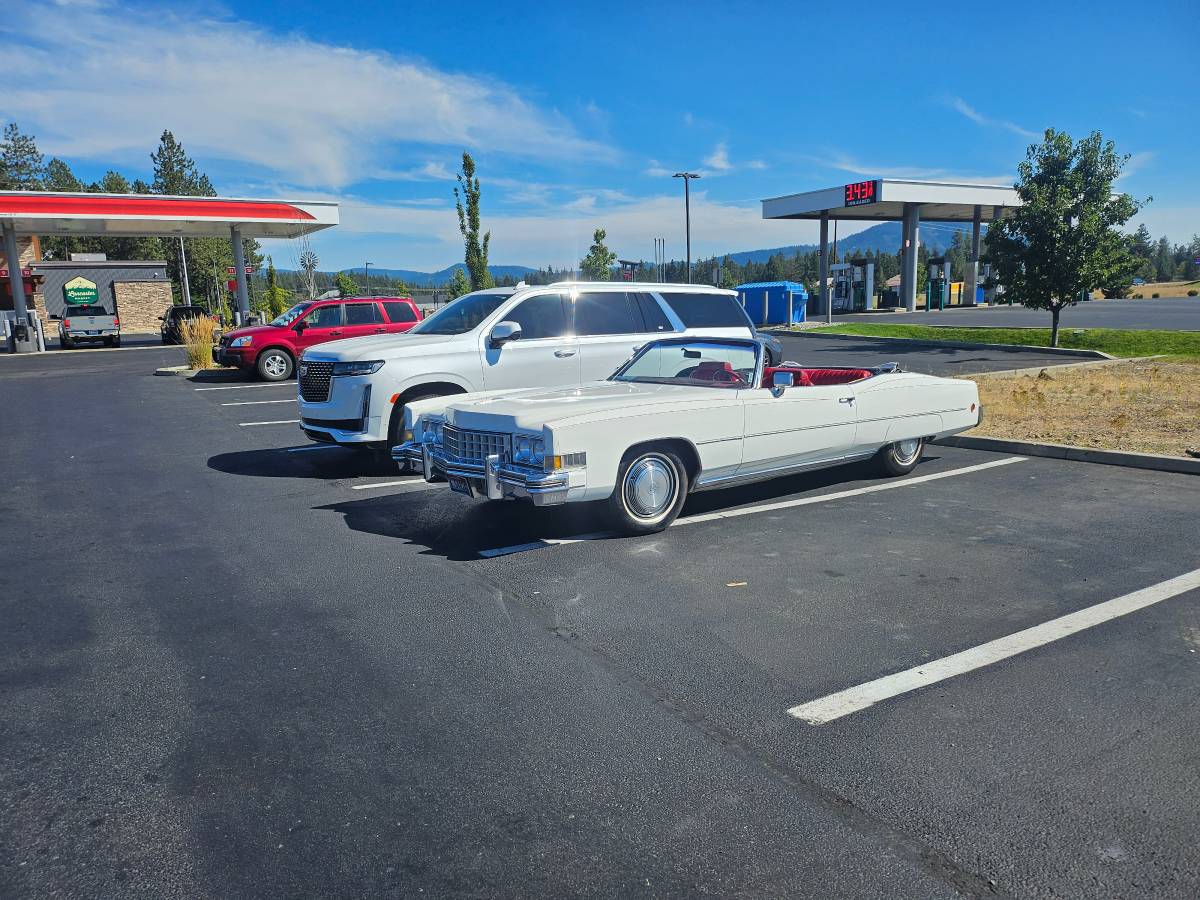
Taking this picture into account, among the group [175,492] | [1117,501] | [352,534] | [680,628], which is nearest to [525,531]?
[352,534]

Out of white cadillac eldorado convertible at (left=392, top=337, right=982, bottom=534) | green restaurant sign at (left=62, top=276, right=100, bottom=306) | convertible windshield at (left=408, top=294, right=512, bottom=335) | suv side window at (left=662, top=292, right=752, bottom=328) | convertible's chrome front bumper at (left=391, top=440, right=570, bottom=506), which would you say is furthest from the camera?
green restaurant sign at (left=62, top=276, right=100, bottom=306)

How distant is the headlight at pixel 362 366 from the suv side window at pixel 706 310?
3.39 m

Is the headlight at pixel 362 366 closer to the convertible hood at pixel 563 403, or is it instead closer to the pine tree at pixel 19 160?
the convertible hood at pixel 563 403

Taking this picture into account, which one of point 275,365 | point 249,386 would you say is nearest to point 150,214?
point 275,365

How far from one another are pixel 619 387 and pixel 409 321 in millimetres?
11780

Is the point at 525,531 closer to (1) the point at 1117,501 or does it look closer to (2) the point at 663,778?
(2) the point at 663,778

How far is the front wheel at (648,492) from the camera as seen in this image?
596 centimetres

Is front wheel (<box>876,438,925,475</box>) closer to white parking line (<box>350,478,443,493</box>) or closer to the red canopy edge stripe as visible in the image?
white parking line (<box>350,478,443,493</box>)

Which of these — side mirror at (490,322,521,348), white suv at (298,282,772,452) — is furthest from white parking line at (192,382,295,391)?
side mirror at (490,322,521,348)

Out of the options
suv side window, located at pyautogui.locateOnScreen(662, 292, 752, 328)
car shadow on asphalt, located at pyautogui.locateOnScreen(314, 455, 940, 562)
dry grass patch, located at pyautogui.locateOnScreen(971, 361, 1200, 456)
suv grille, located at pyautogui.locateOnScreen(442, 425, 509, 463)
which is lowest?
car shadow on asphalt, located at pyautogui.locateOnScreen(314, 455, 940, 562)

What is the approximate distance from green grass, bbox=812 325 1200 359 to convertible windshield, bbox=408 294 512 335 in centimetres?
1516

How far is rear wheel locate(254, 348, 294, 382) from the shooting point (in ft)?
60.2

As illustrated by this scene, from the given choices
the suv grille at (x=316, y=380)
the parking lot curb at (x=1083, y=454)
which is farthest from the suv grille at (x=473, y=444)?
the parking lot curb at (x=1083, y=454)

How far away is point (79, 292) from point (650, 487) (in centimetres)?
5444
